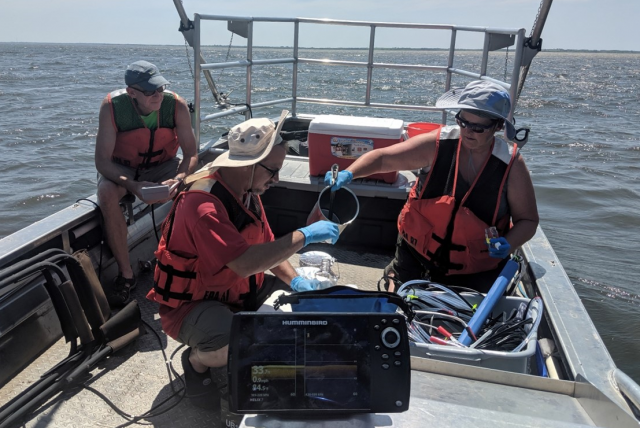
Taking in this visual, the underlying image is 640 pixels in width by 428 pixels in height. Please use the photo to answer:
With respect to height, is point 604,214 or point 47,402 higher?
point 47,402

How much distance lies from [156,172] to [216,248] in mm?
1931

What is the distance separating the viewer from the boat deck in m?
1.13

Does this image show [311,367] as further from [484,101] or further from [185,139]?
[185,139]

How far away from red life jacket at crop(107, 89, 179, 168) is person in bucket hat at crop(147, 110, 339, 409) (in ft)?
5.08

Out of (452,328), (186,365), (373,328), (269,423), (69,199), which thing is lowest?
(69,199)

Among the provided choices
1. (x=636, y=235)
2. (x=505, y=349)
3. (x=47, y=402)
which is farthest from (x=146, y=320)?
(x=636, y=235)

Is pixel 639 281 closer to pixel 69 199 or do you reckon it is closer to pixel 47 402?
pixel 47 402

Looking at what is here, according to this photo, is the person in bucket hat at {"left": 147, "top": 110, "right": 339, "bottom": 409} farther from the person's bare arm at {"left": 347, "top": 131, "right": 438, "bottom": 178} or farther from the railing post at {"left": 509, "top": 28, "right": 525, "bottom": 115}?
the railing post at {"left": 509, "top": 28, "right": 525, "bottom": 115}

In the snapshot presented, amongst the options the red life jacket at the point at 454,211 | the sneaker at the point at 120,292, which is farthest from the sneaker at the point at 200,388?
the red life jacket at the point at 454,211

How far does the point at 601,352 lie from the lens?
1851 mm

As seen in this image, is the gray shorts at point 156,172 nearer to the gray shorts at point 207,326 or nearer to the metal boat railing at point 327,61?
the metal boat railing at point 327,61

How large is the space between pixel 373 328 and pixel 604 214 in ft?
28.1

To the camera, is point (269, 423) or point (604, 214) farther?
point (604, 214)

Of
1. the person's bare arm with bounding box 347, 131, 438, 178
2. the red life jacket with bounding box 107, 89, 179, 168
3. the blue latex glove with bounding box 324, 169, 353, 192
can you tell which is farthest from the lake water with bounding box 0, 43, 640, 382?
the red life jacket with bounding box 107, 89, 179, 168
